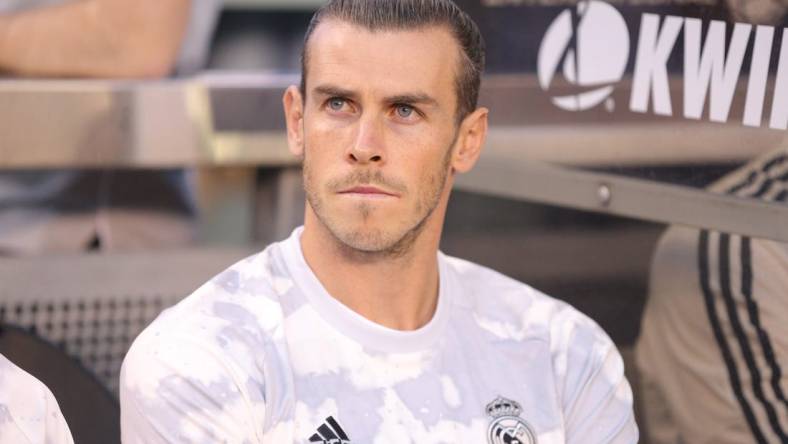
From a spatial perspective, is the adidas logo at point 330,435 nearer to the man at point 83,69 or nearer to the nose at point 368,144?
the nose at point 368,144

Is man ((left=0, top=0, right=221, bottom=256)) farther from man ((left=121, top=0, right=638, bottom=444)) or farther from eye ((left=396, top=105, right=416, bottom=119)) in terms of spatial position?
eye ((left=396, top=105, right=416, bottom=119))

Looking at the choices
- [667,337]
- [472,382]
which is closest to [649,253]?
[667,337]

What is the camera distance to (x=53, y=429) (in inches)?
66.2

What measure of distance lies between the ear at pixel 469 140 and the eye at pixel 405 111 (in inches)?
5.0

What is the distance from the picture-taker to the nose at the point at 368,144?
6.13ft

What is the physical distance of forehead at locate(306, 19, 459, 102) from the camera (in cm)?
192

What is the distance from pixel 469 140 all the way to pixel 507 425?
471 mm

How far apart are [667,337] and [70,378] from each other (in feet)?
3.68

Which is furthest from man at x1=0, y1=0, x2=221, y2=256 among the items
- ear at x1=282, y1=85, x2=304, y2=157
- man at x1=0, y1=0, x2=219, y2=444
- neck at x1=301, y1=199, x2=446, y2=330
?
neck at x1=301, y1=199, x2=446, y2=330

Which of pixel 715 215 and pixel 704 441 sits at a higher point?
pixel 715 215

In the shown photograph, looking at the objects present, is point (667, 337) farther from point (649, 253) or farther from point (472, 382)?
point (472, 382)

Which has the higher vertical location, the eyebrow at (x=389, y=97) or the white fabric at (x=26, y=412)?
the eyebrow at (x=389, y=97)

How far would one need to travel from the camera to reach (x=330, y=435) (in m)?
1.83

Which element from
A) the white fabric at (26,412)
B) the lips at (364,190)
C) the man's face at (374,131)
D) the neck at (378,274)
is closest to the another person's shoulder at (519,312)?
the neck at (378,274)
